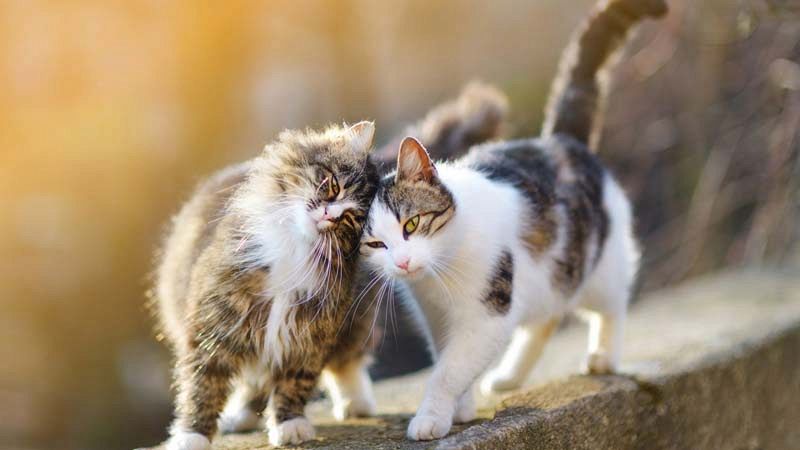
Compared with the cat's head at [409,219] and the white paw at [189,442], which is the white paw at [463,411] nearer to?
the cat's head at [409,219]

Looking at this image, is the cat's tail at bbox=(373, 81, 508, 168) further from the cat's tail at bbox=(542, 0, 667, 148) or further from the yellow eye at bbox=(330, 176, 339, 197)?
the yellow eye at bbox=(330, 176, 339, 197)

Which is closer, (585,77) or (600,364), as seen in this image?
(600,364)

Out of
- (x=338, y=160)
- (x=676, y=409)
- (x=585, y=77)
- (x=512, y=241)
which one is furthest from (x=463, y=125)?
(x=676, y=409)

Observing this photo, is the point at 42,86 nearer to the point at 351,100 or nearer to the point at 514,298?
the point at 351,100

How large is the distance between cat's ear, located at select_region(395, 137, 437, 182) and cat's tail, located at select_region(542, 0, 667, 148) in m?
0.91

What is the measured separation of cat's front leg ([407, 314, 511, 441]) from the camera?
1709 millimetres

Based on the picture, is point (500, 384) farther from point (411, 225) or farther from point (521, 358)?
point (411, 225)

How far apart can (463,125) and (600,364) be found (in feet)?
2.71

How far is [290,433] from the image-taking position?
1.76 meters

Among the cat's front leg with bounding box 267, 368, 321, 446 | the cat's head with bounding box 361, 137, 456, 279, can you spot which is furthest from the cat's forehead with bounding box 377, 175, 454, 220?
the cat's front leg with bounding box 267, 368, 321, 446

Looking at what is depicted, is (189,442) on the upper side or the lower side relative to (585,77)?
lower

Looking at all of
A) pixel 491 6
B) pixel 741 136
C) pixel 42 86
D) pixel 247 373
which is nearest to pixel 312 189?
pixel 247 373

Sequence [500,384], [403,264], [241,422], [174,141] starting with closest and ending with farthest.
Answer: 1. [403,264]
2. [241,422]
3. [500,384]
4. [174,141]

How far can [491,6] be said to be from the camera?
5527mm
